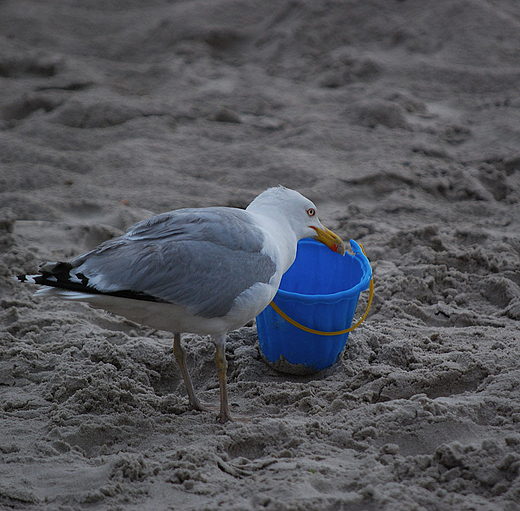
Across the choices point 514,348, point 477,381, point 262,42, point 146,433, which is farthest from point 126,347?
point 262,42

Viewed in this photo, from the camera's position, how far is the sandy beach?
7.60 ft

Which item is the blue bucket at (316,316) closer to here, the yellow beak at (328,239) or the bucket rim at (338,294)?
the bucket rim at (338,294)

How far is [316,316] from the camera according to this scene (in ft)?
10.3

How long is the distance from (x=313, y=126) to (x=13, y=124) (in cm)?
309

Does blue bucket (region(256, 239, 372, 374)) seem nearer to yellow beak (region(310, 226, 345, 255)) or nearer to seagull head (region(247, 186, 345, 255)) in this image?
yellow beak (region(310, 226, 345, 255))

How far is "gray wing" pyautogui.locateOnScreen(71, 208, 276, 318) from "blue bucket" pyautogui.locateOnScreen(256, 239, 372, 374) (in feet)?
1.43

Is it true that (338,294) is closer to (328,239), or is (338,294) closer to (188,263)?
(328,239)

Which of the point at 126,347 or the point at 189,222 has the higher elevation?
the point at 189,222

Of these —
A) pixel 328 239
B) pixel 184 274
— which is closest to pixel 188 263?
pixel 184 274

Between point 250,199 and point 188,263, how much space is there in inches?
97.2

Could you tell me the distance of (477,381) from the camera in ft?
9.75

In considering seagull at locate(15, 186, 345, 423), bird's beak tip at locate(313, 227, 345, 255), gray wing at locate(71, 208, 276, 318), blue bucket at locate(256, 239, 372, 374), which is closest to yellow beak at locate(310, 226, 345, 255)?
bird's beak tip at locate(313, 227, 345, 255)

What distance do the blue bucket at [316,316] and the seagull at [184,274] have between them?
34 centimetres

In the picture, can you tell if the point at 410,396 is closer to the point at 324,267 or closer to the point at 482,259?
the point at 324,267
